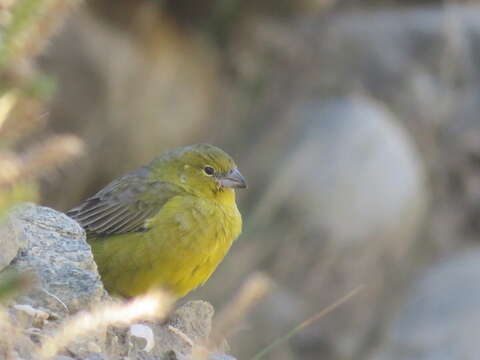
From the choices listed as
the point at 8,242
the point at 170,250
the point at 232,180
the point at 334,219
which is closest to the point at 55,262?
the point at 8,242

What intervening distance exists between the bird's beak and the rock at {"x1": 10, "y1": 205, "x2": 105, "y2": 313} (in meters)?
1.60

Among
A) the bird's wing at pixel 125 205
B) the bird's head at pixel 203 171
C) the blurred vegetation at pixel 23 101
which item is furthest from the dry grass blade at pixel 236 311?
the bird's head at pixel 203 171

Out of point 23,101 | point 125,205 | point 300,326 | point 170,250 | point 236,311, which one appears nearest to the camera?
point 236,311

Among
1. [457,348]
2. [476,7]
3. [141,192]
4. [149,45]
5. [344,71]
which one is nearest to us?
[141,192]

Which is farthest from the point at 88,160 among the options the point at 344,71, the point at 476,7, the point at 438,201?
the point at 476,7

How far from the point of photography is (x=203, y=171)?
567cm

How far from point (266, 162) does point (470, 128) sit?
3026 mm

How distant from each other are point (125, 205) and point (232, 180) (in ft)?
1.87

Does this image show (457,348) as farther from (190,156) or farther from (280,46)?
(190,156)

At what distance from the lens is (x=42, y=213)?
4.08 metres

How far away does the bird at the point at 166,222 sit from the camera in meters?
5.00

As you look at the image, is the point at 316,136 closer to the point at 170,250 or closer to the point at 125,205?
the point at 125,205

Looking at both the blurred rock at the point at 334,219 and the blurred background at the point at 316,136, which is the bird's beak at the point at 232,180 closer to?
the blurred background at the point at 316,136

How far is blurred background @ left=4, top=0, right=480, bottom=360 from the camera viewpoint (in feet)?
35.6
